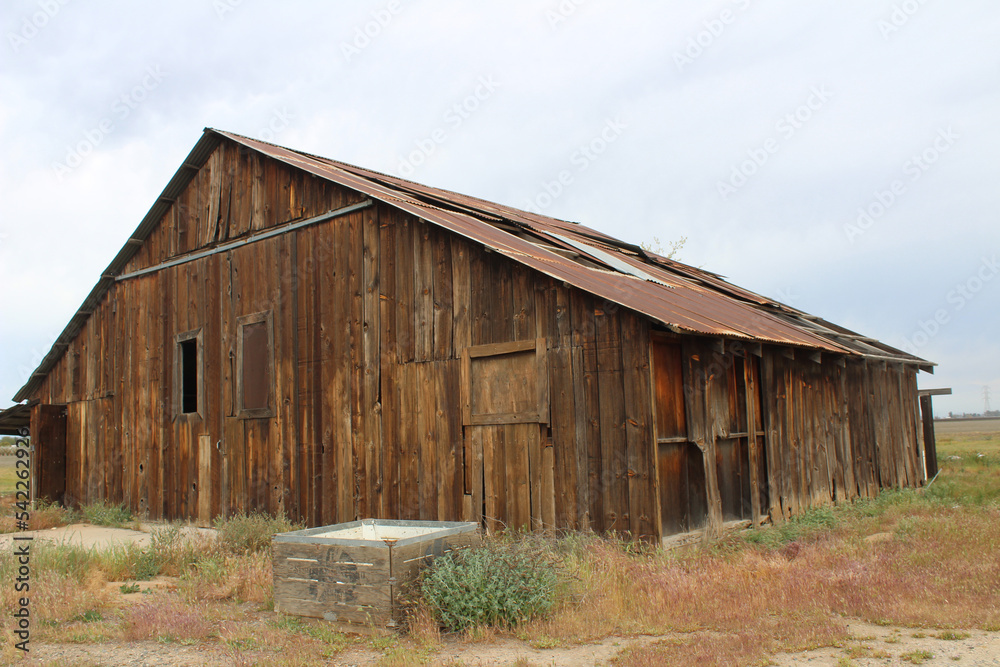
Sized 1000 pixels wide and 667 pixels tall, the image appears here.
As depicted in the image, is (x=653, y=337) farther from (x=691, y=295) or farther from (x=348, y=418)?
(x=348, y=418)

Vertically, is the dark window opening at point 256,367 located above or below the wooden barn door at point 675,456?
above

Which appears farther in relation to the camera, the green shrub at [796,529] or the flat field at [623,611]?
the green shrub at [796,529]

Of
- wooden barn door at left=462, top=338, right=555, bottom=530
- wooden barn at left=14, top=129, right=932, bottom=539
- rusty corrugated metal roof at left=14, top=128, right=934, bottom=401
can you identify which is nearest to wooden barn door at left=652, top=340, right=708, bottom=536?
wooden barn at left=14, top=129, right=932, bottom=539

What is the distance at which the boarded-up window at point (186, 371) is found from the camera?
1466cm

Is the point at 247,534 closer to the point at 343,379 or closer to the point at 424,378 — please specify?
the point at 343,379

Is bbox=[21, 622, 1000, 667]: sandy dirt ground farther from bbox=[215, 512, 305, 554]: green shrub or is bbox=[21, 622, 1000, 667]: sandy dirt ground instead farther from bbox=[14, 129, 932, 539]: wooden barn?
bbox=[215, 512, 305, 554]: green shrub

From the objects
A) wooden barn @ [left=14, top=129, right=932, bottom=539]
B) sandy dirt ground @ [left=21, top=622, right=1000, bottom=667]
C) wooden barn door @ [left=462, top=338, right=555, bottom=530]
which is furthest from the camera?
wooden barn door @ [left=462, top=338, right=555, bottom=530]

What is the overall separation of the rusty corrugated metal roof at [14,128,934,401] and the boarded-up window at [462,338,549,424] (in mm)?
1136

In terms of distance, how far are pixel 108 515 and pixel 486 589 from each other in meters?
11.3

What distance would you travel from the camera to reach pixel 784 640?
19.7 feet

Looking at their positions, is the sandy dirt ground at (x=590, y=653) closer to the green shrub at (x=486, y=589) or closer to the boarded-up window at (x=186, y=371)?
the green shrub at (x=486, y=589)

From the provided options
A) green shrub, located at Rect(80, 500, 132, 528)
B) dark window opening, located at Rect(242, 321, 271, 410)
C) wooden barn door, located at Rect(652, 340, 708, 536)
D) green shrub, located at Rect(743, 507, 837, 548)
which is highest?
dark window opening, located at Rect(242, 321, 271, 410)

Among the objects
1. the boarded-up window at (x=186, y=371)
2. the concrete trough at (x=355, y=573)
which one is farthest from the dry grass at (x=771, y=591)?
the boarded-up window at (x=186, y=371)

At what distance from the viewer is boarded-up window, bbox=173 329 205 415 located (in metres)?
14.7
